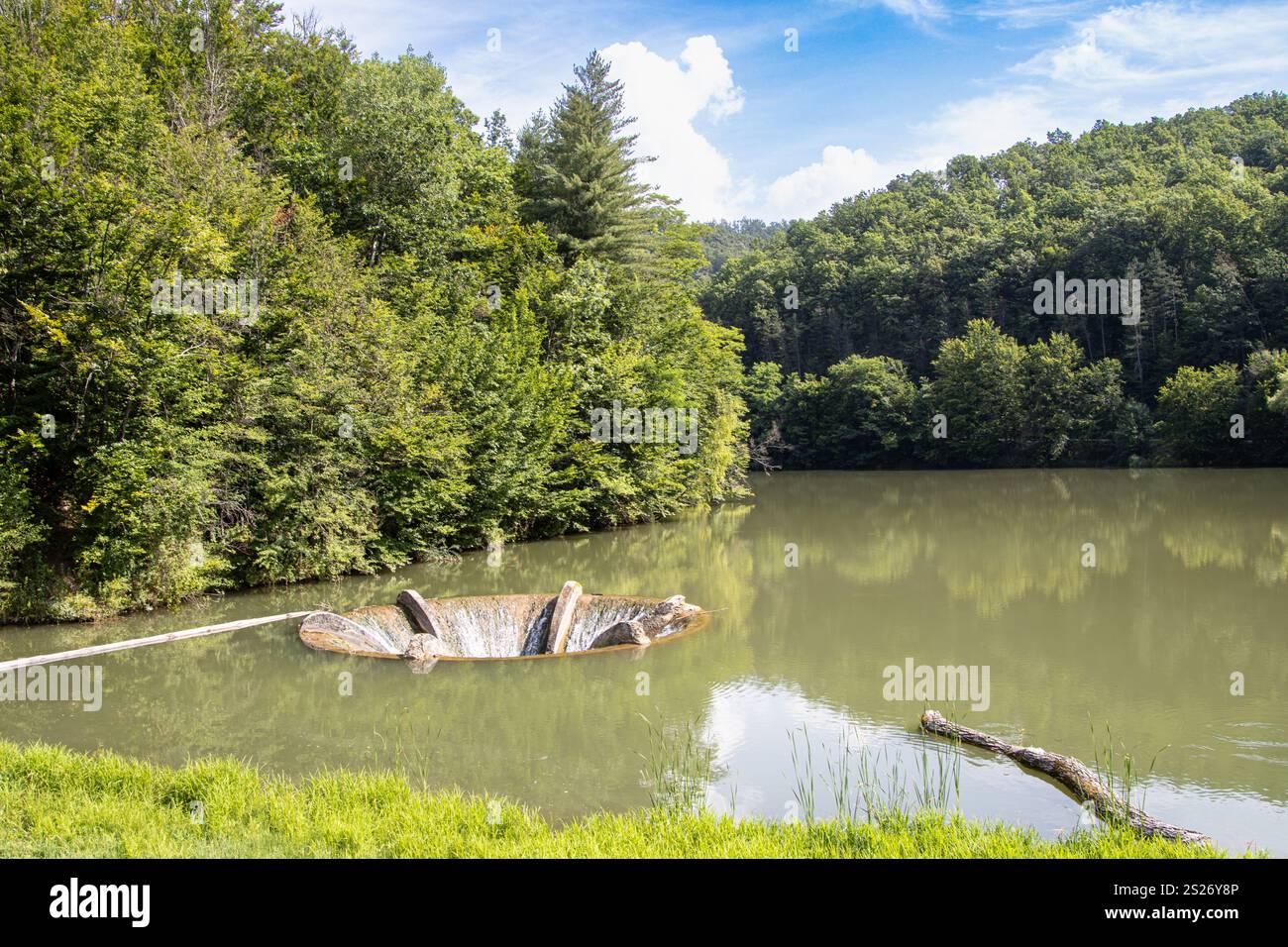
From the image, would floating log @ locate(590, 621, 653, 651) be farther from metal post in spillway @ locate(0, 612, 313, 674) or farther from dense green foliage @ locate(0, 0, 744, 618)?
dense green foliage @ locate(0, 0, 744, 618)

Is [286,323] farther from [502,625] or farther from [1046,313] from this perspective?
[1046,313]

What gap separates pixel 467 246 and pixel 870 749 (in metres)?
21.0

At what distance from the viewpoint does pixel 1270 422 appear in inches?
1724

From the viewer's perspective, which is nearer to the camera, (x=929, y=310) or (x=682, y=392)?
(x=682, y=392)

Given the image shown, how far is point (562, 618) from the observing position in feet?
50.3

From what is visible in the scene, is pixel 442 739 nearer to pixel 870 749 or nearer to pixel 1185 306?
pixel 870 749

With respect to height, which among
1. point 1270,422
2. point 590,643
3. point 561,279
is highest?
point 561,279

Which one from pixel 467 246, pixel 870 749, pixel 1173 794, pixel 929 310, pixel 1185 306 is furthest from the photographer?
pixel 929 310
